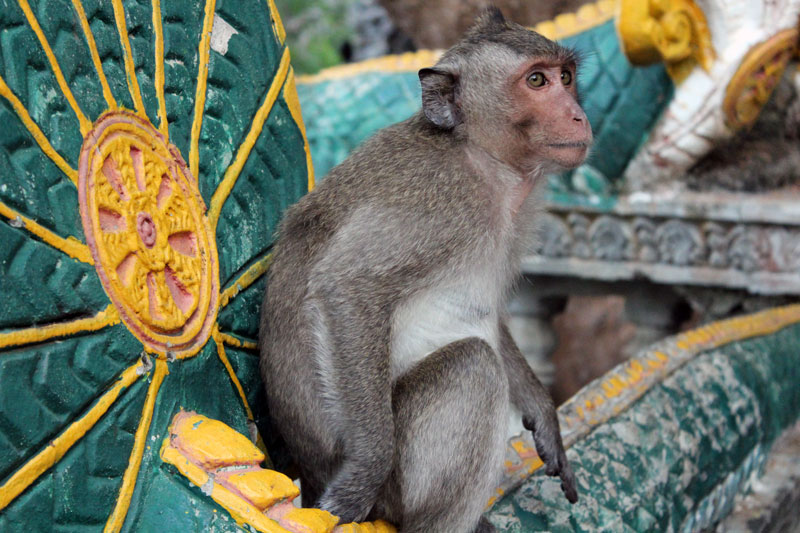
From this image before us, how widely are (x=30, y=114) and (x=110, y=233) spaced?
0.65 feet

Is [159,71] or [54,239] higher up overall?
[159,71]

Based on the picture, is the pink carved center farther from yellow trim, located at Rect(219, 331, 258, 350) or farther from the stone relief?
the stone relief

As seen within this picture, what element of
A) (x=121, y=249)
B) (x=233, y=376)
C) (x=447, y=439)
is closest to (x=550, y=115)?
(x=447, y=439)

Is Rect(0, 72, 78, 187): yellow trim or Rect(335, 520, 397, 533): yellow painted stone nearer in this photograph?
Rect(0, 72, 78, 187): yellow trim

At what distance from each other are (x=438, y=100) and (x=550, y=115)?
221 millimetres

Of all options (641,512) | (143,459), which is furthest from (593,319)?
(143,459)

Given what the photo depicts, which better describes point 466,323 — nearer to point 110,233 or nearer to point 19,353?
point 110,233

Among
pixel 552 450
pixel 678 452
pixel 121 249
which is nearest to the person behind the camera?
pixel 121 249

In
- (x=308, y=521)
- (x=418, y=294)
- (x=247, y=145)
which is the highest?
(x=247, y=145)

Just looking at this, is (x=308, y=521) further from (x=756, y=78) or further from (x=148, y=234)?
(x=756, y=78)

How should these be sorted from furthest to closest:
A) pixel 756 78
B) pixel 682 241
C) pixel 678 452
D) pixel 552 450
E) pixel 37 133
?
1. pixel 682 241
2. pixel 756 78
3. pixel 678 452
4. pixel 552 450
5. pixel 37 133

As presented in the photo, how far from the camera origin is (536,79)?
1874 mm

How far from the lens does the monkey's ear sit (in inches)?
71.5

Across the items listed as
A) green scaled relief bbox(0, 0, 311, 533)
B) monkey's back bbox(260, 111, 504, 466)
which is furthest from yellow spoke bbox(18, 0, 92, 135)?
monkey's back bbox(260, 111, 504, 466)
